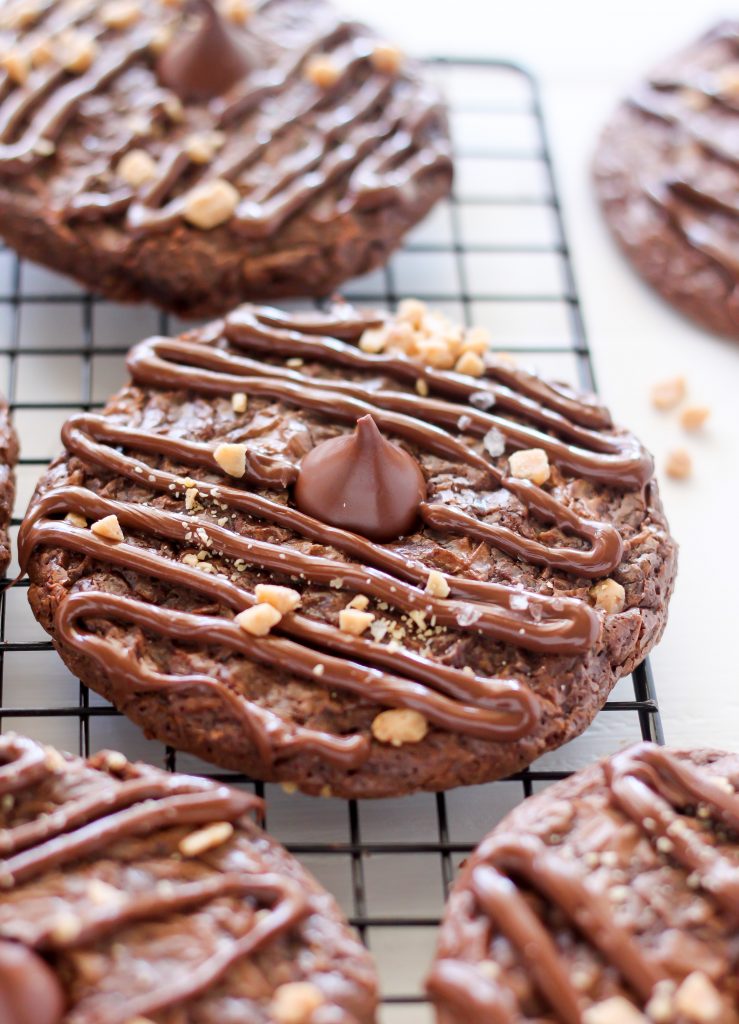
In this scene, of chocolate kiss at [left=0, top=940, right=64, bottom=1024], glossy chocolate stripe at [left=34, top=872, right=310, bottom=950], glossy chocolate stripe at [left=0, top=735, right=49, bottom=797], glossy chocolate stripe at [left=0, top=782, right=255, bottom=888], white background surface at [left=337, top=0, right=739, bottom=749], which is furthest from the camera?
white background surface at [left=337, top=0, right=739, bottom=749]

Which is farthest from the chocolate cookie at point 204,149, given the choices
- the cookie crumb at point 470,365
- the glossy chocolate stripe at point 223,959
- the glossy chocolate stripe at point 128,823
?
the glossy chocolate stripe at point 223,959

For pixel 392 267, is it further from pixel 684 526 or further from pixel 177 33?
pixel 684 526

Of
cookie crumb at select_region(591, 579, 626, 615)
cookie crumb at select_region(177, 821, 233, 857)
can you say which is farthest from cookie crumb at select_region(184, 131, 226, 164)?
cookie crumb at select_region(177, 821, 233, 857)

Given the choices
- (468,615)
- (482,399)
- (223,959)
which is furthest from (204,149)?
(223,959)

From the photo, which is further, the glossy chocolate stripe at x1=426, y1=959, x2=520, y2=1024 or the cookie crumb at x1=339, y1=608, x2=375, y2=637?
the cookie crumb at x1=339, y1=608, x2=375, y2=637

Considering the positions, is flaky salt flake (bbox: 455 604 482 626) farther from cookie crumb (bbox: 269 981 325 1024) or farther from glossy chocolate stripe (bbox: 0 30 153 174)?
glossy chocolate stripe (bbox: 0 30 153 174)
